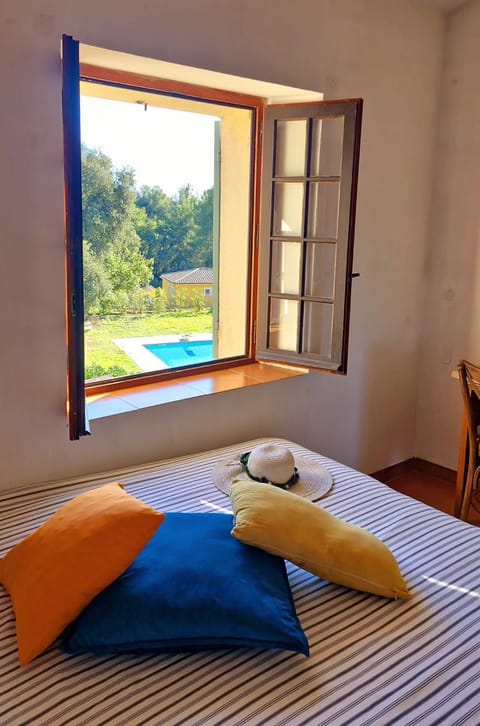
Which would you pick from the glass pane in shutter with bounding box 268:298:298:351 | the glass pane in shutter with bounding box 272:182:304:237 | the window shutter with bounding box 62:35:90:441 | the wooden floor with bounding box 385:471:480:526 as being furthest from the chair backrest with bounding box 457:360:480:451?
the window shutter with bounding box 62:35:90:441

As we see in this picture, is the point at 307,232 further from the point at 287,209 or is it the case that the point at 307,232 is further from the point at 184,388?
the point at 184,388

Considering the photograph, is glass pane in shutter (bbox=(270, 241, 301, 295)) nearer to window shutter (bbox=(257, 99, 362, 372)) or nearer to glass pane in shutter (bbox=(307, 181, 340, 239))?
window shutter (bbox=(257, 99, 362, 372))

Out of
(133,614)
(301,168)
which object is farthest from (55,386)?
(301,168)

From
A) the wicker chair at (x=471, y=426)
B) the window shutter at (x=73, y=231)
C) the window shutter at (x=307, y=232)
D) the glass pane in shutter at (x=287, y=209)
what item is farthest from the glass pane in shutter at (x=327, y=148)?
the window shutter at (x=73, y=231)

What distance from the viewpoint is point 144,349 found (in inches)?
113

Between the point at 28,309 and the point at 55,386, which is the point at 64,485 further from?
the point at 28,309

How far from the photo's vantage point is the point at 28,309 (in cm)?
216

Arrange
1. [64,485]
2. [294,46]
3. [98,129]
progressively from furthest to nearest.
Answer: [294,46], [98,129], [64,485]

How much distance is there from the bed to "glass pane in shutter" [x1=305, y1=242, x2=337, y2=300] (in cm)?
143

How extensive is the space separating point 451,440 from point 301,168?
181 cm

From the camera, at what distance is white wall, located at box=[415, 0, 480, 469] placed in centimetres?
331

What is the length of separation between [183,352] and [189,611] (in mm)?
1704

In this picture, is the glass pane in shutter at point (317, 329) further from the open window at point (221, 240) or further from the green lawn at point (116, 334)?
the green lawn at point (116, 334)

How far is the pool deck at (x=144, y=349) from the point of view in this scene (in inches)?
109
